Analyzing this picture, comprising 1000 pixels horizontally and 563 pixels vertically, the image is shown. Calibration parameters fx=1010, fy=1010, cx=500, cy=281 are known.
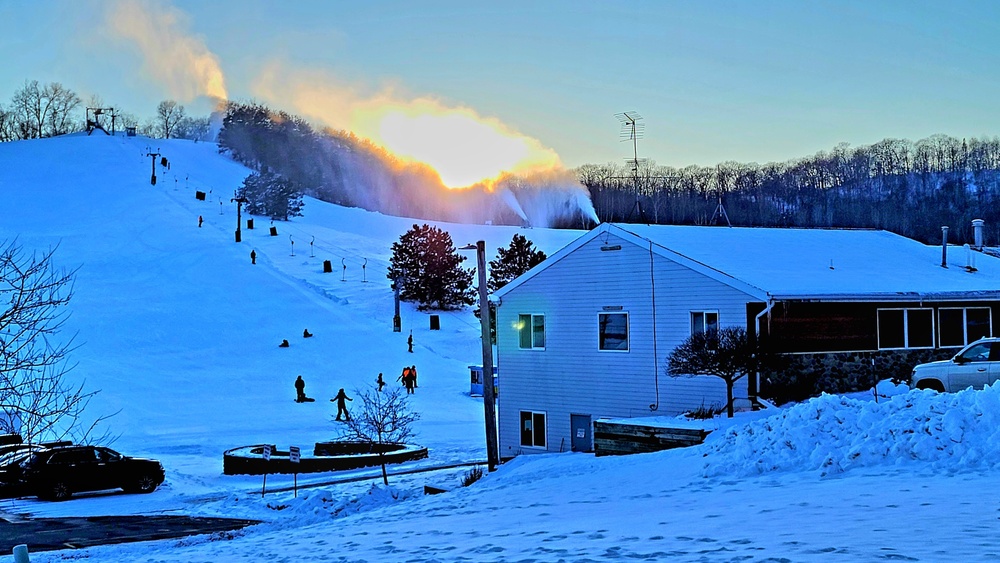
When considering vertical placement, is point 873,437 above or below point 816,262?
below

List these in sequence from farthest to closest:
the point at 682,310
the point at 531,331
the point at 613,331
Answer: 1. the point at 531,331
2. the point at 613,331
3. the point at 682,310

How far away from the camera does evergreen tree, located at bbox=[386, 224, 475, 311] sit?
67312 millimetres

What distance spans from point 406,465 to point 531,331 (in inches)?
220

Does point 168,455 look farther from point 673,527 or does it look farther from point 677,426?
point 673,527

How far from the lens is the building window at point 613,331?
1120 inches

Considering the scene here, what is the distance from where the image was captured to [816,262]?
1160 inches

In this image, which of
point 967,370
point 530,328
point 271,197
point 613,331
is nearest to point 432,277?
point 530,328

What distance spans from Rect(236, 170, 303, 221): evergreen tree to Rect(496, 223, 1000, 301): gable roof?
73.6 m

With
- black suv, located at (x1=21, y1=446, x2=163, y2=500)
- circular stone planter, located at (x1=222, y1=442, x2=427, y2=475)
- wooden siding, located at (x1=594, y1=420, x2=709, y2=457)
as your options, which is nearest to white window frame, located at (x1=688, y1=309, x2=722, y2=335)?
wooden siding, located at (x1=594, y1=420, x2=709, y2=457)

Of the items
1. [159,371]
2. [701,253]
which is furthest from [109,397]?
[701,253]

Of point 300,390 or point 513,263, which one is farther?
point 513,263

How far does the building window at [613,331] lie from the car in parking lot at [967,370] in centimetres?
833

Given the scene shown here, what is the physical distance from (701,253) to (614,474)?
12.1 m

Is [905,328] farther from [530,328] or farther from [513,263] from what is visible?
[513,263]
